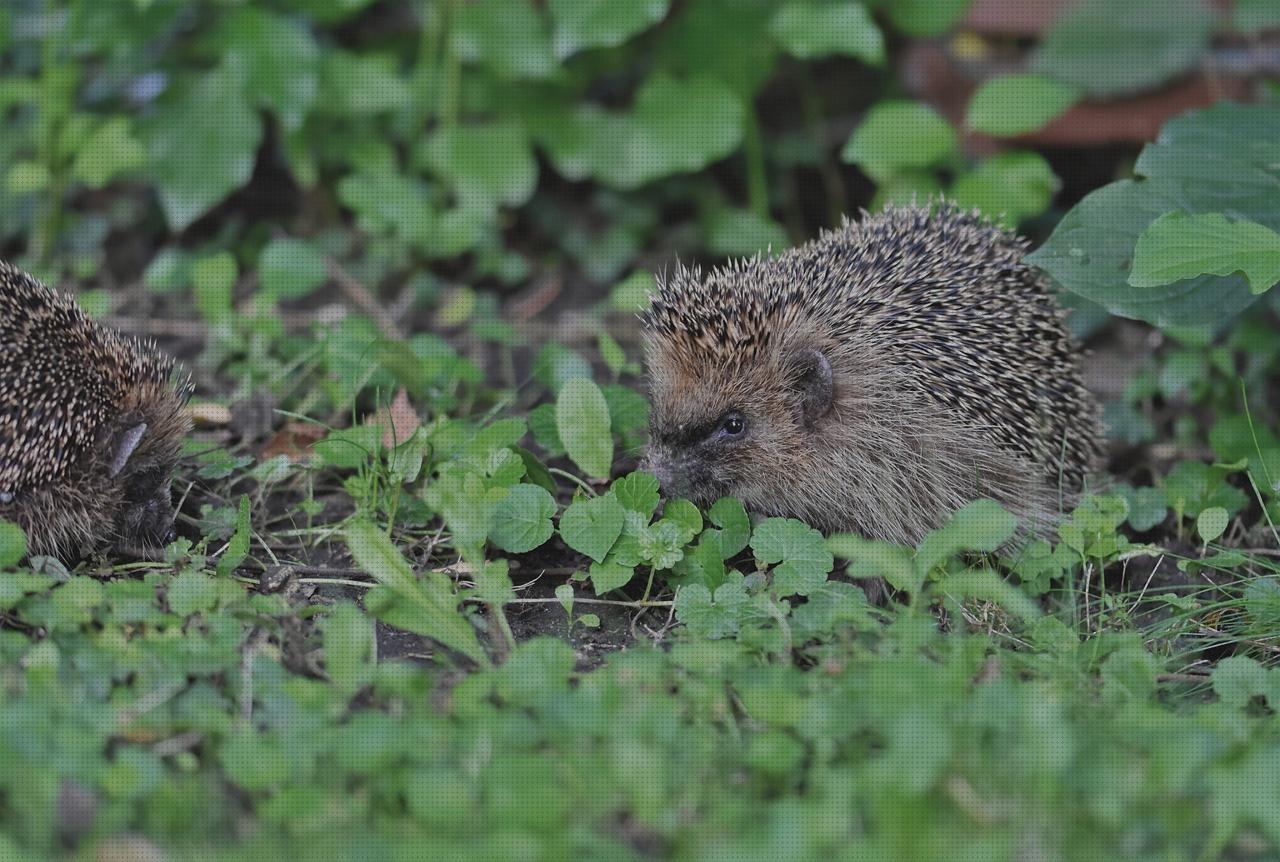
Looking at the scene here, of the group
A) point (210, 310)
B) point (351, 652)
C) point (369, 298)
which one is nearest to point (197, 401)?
point (210, 310)

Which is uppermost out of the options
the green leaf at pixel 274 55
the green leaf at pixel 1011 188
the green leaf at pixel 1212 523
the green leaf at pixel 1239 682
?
the green leaf at pixel 274 55

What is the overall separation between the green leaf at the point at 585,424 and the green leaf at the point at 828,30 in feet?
7.47

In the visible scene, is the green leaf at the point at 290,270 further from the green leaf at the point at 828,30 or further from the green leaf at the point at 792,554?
the green leaf at the point at 792,554

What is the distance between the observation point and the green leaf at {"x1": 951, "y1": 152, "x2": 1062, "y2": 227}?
5.64 metres

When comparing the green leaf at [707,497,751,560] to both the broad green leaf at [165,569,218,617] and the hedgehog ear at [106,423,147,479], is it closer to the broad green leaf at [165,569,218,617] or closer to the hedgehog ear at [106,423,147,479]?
the broad green leaf at [165,569,218,617]

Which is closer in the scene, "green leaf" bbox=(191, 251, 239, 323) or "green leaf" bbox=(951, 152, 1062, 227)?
"green leaf" bbox=(191, 251, 239, 323)

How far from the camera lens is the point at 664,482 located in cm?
446

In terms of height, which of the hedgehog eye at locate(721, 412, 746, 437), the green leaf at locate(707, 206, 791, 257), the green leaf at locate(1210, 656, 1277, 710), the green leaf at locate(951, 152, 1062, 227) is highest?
the green leaf at locate(951, 152, 1062, 227)

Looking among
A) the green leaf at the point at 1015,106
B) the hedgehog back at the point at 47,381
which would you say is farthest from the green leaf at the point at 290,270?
the green leaf at the point at 1015,106

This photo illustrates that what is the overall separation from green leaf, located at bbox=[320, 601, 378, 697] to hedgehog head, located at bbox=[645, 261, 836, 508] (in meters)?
1.51

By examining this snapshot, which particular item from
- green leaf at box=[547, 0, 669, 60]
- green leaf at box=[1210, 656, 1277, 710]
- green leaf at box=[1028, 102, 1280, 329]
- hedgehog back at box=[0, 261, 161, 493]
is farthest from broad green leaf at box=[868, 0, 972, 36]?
hedgehog back at box=[0, 261, 161, 493]

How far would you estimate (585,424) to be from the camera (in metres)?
4.41

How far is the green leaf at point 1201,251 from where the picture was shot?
13.1ft

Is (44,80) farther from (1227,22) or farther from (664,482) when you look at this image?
(1227,22)
